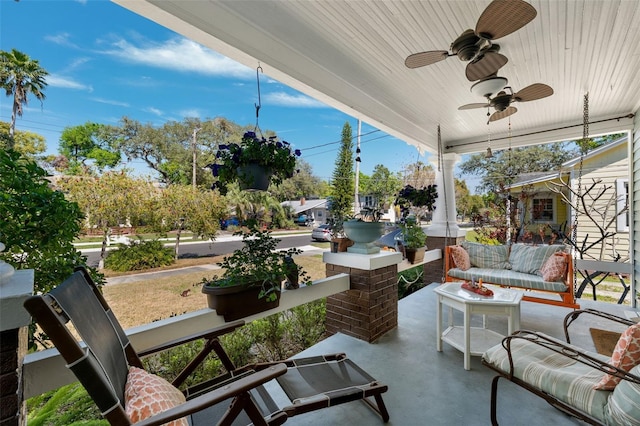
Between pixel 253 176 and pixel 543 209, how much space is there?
26.3 ft

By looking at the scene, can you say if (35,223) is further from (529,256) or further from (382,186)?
(529,256)

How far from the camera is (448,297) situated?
2.66 meters

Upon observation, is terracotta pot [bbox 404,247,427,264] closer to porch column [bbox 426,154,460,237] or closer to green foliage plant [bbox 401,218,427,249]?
green foliage plant [bbox 401,218,427,249]

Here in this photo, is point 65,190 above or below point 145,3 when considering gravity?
below

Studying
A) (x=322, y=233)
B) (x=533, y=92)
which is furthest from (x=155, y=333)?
(x=533, y=92)

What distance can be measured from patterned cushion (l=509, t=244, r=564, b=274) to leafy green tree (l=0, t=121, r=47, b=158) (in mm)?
4969

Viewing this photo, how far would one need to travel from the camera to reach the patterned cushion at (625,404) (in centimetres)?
120

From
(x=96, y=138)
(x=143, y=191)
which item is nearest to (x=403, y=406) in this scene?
(x=143, y=191)

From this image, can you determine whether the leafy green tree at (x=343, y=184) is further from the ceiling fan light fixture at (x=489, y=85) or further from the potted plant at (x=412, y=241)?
the ceiling fan light fixture at (x=489, y=85)

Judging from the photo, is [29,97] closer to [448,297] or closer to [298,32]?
[298,32]

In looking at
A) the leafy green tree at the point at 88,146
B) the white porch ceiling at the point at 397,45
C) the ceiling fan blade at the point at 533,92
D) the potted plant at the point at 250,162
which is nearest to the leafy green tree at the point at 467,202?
the white porch ceiling at the point at 397,45

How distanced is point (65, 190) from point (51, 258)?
0.44 metres

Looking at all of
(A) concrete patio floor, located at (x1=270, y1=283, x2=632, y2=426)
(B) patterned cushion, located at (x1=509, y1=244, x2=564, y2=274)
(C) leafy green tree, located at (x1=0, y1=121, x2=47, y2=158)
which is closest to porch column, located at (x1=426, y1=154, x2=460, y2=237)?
(B) patterned cushion, located at (x1=509, y1=244, x2=564, y2=274)

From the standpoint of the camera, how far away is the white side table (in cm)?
240
